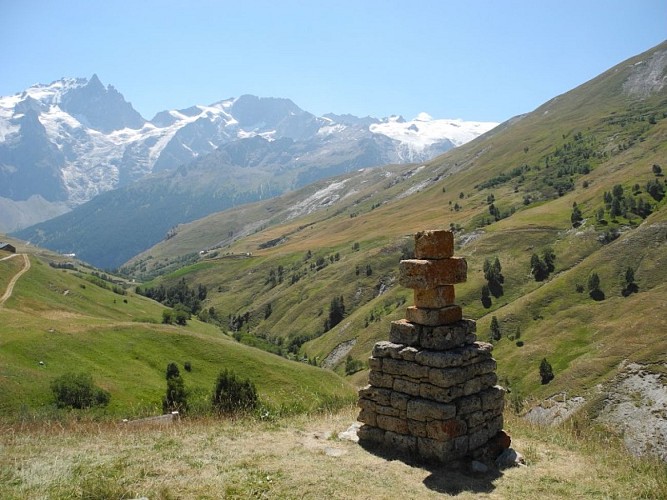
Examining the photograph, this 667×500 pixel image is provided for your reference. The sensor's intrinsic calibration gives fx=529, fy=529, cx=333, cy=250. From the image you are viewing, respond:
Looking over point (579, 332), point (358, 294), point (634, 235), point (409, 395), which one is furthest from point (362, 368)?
point (409, 395)

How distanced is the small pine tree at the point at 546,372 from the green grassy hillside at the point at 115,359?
3080 centimetres

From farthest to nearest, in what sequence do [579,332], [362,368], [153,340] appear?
[362,368], [579,332], [153,340]

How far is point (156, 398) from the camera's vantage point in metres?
60.5

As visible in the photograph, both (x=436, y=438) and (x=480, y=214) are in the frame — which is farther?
(x=480, y=214)

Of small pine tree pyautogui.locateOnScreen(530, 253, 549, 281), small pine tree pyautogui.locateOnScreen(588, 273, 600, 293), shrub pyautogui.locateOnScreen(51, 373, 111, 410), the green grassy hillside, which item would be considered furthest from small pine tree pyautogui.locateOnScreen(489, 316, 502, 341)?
shrub pyautogui.locateOnScreen(51, 373, 111, 410)

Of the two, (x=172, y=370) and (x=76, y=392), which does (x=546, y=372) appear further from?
(x=76, y=392)

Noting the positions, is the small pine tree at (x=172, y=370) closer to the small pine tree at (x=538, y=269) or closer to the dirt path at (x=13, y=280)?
the dirt path at (x=13, y=280)

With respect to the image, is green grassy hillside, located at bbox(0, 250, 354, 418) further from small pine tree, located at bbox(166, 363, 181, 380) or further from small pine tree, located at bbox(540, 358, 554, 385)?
small pine tree, located at bbox(540, 358, 554, 385)

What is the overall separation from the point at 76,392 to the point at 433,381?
46478 millimetres

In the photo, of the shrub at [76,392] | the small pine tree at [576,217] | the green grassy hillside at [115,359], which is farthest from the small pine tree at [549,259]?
the shrub at [76,392]

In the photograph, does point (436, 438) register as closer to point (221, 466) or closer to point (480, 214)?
point (221, 466)

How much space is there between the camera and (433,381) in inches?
593

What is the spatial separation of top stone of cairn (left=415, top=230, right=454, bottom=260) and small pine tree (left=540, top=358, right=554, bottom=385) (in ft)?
239

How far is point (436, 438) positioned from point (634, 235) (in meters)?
118
